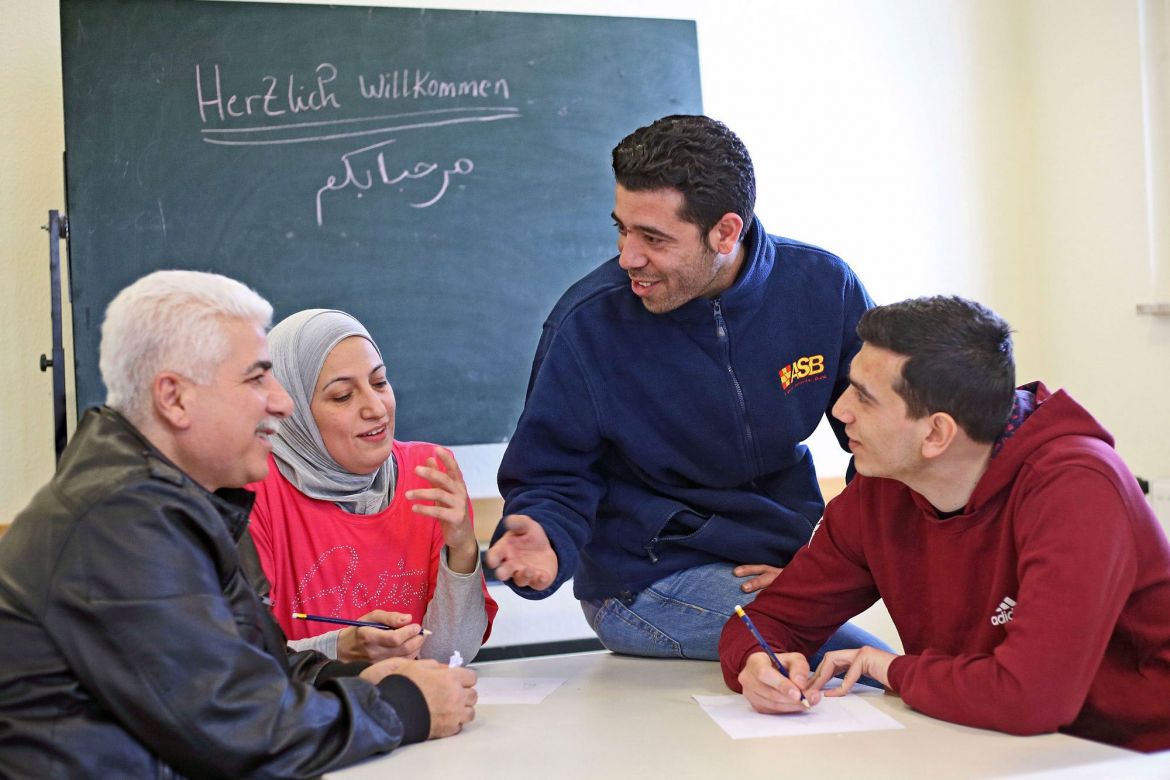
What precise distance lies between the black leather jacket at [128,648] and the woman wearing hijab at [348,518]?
68cm

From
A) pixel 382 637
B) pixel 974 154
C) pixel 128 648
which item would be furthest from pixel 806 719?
pixel 974 154

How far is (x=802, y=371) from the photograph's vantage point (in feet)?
7.72

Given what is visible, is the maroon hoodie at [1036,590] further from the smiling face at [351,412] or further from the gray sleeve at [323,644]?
the smiling face at [351,412]

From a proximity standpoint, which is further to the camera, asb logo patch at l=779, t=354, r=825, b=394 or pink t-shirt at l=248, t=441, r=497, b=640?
asb logo patch at l=779, t=354, r=825, b=394

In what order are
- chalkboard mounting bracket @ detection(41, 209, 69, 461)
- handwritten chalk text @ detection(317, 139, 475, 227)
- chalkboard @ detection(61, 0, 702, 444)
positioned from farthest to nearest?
handwritten chalk text @ detection(317, 139, 475, 227) < chalkboard @ detection(61, 0, 702, 444) < chalkboard mounting bracket @ detection(41, 209, 69, 461)

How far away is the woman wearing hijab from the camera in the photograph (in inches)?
85.4

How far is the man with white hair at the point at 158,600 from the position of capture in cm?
136

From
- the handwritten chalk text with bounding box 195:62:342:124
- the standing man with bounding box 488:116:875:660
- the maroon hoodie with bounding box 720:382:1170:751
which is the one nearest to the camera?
the maroon hoodie with bounding box 720:382:1170:751

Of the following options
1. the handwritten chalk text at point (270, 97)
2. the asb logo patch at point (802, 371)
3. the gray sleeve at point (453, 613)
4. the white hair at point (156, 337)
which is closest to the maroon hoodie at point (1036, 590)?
the asb logo patch at point (802, 371)

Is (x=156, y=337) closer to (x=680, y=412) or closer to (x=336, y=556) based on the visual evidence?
(x=336, y=556)

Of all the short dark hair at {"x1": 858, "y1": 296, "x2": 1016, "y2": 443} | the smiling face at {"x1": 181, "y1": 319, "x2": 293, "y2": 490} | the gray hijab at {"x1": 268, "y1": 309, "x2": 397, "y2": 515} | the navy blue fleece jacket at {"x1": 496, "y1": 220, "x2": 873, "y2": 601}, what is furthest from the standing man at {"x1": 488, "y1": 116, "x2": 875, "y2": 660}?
the smiling face at {"x1": 181, "y1": 319, "x2": 293, "y2": 490}

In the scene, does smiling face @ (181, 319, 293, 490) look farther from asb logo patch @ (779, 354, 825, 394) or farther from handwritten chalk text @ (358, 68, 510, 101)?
handwritten chalk text @ (358, 68, 510, 101)

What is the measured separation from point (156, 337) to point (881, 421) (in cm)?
112

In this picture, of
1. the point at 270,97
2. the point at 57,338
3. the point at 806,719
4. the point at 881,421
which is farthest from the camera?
the point at 270,97
